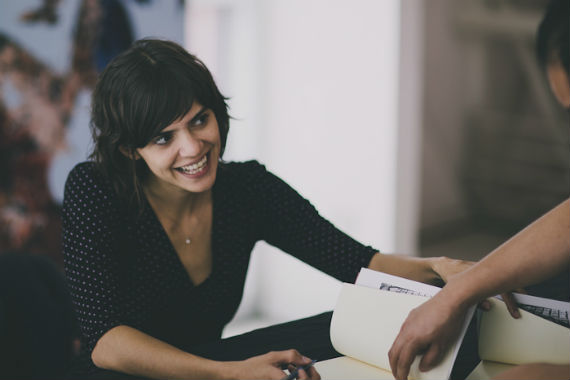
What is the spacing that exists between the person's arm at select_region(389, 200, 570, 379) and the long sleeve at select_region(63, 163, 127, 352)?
0.68m

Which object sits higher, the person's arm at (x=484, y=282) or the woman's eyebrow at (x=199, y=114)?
the woman's eyebrow at (x=199, y=114)

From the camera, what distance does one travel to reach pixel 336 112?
396cm

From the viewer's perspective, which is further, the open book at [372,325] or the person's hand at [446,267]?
the person's hand at [446,267]

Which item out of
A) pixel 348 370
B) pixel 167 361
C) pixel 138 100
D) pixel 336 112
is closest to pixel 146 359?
pixel 167 361

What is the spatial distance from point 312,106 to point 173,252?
2.56 m

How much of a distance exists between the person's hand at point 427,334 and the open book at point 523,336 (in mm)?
133

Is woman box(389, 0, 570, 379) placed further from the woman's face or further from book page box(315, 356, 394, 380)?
the woman's face

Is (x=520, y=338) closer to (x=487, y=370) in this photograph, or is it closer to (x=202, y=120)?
(x=487, y=370)

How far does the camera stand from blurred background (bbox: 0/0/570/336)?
2955 mm

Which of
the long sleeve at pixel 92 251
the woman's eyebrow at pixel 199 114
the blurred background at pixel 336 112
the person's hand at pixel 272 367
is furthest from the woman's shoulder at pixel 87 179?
the blurred background at pixel 336 112

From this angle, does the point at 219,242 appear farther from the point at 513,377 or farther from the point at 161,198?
the point at 513,377

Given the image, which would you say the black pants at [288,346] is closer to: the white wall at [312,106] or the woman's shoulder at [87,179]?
the woman's shoulder at [87,179]

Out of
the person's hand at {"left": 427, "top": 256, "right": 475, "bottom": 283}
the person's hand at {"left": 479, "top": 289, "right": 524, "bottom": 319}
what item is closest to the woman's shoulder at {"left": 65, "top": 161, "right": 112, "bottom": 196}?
the person's hand at {"left": 427, "top": 256, "right": 475, "bottom": 283}

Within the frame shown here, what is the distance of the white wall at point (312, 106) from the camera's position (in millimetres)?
3785
